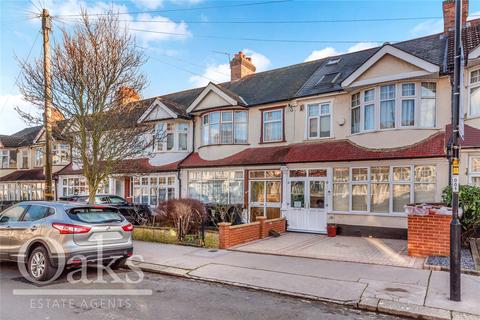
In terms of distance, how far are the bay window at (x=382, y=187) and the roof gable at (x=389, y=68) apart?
327cm

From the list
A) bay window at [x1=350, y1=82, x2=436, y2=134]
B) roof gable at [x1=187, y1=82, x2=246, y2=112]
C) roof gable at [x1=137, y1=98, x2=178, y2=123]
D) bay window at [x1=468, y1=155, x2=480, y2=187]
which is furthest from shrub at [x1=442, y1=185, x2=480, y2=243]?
roof gable at [x1=137, y1=98, x2=178, y2=123]

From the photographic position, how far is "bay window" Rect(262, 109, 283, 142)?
16.3 meters

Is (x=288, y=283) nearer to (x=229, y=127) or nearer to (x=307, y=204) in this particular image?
(x=307, y=204)

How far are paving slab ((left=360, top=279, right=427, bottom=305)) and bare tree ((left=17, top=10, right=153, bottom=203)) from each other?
877cm

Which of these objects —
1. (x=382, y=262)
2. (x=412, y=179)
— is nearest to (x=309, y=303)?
(x=382, y=262)

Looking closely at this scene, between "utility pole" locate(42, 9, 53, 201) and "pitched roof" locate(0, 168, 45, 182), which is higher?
"utility pole" locate(42, 9, 53, 201)

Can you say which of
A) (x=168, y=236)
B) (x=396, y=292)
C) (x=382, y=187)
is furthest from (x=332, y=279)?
(x=382, y=187)

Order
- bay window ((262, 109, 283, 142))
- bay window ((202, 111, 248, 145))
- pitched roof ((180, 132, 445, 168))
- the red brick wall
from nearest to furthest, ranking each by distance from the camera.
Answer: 1. the red brick wall
2. pitched roof ((180, 132, 445, 168))
3. bay window ((262, 109, 283, 142))
4. bay window ((202, 111, 248, 145))

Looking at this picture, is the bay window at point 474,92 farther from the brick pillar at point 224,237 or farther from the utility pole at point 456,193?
the brick pillar at point 224,237

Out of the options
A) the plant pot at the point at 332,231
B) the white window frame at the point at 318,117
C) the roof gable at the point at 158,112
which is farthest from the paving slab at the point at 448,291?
the roof gable at the point at 158,112

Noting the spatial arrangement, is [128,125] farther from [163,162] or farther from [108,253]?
[163,162]

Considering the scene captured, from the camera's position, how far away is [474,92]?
11625mm

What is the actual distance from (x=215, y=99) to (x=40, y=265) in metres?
12.2

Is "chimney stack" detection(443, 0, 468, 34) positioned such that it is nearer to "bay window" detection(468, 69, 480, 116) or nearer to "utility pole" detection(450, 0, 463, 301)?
"bay window" detection(468, 69, 480, 116)
